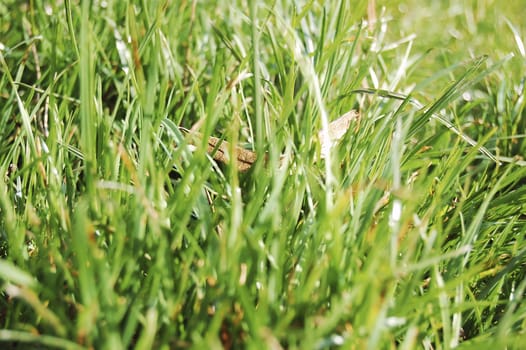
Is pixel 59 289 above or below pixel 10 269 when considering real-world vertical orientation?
below

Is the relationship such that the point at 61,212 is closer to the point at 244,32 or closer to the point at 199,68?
the point at 199,68

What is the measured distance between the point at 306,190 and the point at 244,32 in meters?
0.96

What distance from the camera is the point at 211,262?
915 mm

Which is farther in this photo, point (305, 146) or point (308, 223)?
point (305, 146)

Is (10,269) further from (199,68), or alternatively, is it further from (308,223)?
(199,68)

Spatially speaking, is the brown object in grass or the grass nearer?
the grass

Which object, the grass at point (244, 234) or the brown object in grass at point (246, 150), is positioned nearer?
the grass at point (244, 234)

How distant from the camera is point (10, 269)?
0.77 meters

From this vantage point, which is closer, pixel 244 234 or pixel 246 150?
pixel 244 234

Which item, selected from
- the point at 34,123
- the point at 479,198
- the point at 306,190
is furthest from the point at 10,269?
the point at 479,198

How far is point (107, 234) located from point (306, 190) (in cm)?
37

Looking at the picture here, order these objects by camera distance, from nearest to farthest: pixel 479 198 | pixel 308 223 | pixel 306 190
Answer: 1. pixel 308 223
2. pixel 306 190
3. pixel 479 198

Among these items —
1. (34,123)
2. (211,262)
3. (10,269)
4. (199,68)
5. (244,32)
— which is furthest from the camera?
(244,32)

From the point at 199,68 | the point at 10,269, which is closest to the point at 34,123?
the point at 199,68
